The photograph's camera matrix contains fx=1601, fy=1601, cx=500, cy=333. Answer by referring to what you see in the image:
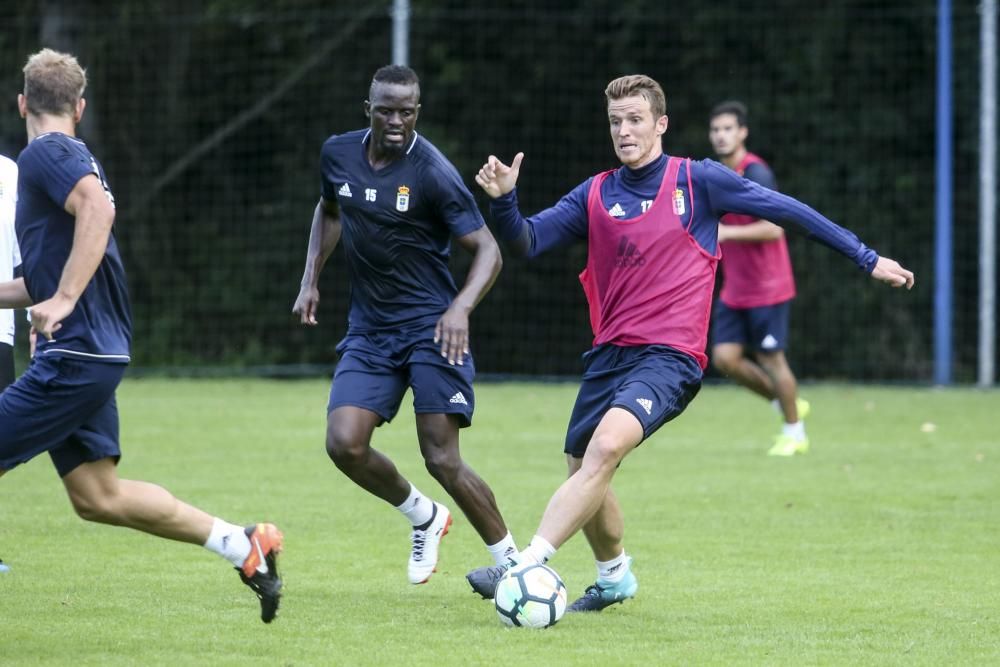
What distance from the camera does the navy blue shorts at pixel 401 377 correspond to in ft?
22.2

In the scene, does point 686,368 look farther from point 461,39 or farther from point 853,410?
point 461,39

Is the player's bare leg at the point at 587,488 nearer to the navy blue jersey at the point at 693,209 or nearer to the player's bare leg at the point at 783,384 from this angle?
the navy blue jersey at the point at 693,209

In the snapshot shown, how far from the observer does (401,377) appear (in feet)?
22.7

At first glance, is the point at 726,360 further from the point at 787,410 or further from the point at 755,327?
the point at 787,410

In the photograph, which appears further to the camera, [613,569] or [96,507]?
[613,569]

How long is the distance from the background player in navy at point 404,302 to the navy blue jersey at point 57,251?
4.18 feet

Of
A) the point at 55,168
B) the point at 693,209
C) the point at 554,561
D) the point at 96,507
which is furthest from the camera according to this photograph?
the point at 554,561

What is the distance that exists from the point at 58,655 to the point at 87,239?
4.75ft

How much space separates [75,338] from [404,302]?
169 centimetres

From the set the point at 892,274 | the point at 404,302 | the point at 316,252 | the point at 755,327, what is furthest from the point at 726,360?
the point at 892,274

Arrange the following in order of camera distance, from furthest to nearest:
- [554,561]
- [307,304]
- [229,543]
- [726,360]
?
1. [726,360]
2. [554,561]
3. [307,304]
4. [229,543]

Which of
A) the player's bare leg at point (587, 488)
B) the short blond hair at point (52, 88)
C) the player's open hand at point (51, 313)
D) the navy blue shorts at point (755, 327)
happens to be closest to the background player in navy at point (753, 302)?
the navy blue shorts at point (755, 327)

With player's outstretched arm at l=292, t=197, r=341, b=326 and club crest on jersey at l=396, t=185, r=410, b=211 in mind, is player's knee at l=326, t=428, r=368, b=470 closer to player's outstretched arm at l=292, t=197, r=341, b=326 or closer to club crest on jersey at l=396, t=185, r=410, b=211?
player's outstretched arm at l=292, t=197, r=341, b=326

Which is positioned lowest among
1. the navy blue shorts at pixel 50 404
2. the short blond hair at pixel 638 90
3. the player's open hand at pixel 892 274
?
the navy blue shorts at pixel 50 404
